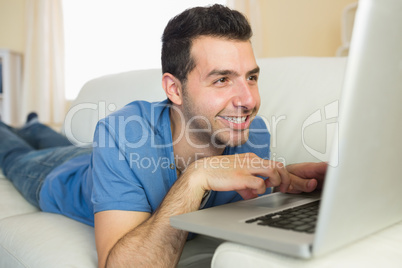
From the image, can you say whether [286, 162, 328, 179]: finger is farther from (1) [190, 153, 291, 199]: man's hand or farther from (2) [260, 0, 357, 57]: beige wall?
(2) [260, 0, 357, 57]: beige wall

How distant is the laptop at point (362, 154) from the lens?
A: 1.39 ft

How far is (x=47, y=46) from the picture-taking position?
3984 millimetres

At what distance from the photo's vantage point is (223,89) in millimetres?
1054

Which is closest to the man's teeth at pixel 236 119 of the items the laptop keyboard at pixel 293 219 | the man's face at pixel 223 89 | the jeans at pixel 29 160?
the man's face at pixel 223 89

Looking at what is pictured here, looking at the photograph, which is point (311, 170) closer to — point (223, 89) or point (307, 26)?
point (223, 89)

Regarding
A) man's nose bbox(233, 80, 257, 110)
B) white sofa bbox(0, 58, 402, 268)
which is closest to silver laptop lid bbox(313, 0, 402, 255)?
man's nose bbox(233, 80, 257, 110)

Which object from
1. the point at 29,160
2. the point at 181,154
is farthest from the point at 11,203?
the point at 181,154

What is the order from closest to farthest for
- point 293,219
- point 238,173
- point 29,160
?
point 293,219 < point 238,173 < point 29,160

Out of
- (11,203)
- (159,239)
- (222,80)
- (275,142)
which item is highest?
(222,80)

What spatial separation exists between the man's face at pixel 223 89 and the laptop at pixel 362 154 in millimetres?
501

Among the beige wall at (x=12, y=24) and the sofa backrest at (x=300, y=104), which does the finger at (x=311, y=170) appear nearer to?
the sofa backrest at (x=300, y=104)

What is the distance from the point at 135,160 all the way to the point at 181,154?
0.79 ft

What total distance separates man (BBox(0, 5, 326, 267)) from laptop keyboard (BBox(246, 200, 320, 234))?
0.34 ft

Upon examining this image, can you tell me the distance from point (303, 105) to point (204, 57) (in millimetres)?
391
